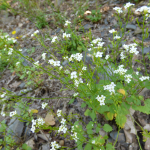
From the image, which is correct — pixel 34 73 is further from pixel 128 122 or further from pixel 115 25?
pixel 115 25

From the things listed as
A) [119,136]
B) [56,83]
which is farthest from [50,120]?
[119,136]

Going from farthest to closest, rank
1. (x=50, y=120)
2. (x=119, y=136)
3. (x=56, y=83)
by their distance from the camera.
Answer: (x=56, y=83) < (x=50, y=120) < (x=119, y=136)

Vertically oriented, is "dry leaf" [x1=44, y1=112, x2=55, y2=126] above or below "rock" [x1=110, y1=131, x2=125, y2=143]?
below

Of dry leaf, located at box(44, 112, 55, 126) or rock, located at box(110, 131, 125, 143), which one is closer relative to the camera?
rock, located at box(110, 131, 125, 143)

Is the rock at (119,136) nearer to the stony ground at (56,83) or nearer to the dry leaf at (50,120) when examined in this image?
the stony ground at (56,83)

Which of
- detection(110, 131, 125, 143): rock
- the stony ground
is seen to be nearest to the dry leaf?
the stony ground

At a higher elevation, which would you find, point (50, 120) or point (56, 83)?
point (56, 83)

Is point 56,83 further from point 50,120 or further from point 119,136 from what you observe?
point 119,136

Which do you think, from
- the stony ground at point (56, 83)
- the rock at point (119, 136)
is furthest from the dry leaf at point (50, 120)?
the rock at point (119, 136)

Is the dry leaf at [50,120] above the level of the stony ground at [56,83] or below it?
below

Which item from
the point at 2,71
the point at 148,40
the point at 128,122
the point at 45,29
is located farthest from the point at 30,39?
the point at 128,122

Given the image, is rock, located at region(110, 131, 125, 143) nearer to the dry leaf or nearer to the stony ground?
the stony ground
